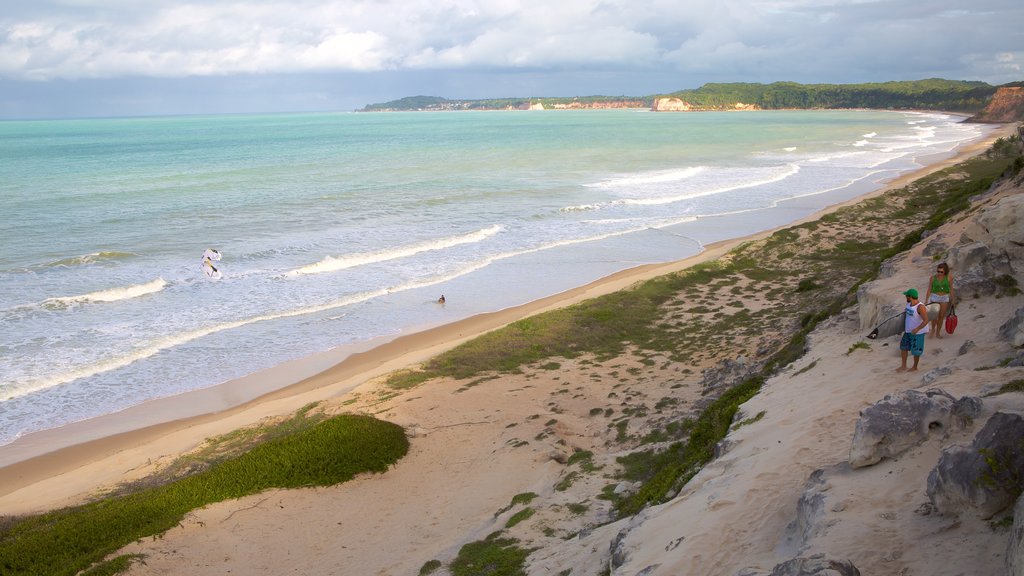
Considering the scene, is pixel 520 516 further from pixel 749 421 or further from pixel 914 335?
pixel 914 335

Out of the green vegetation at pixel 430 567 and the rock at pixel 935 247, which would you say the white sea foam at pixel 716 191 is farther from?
the green vegetation at pixel 430 567

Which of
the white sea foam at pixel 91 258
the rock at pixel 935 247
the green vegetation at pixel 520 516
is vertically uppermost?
the rock at pixel 935 247


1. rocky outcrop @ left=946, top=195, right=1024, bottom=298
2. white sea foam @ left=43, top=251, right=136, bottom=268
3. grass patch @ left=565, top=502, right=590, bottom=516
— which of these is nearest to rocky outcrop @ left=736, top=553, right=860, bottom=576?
grass patch @ left=565, top=502, right=590, bottom=516

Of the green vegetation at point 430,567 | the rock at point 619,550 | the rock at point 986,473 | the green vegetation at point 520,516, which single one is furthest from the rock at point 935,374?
the green vegetation at point 430,567

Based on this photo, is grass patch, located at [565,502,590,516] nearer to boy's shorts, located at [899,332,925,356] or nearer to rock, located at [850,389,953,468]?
rock, located at [850,389,953,468]

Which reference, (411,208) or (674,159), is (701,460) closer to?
(411,208)

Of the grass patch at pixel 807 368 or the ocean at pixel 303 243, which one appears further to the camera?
the ocean at pixel 303 243
